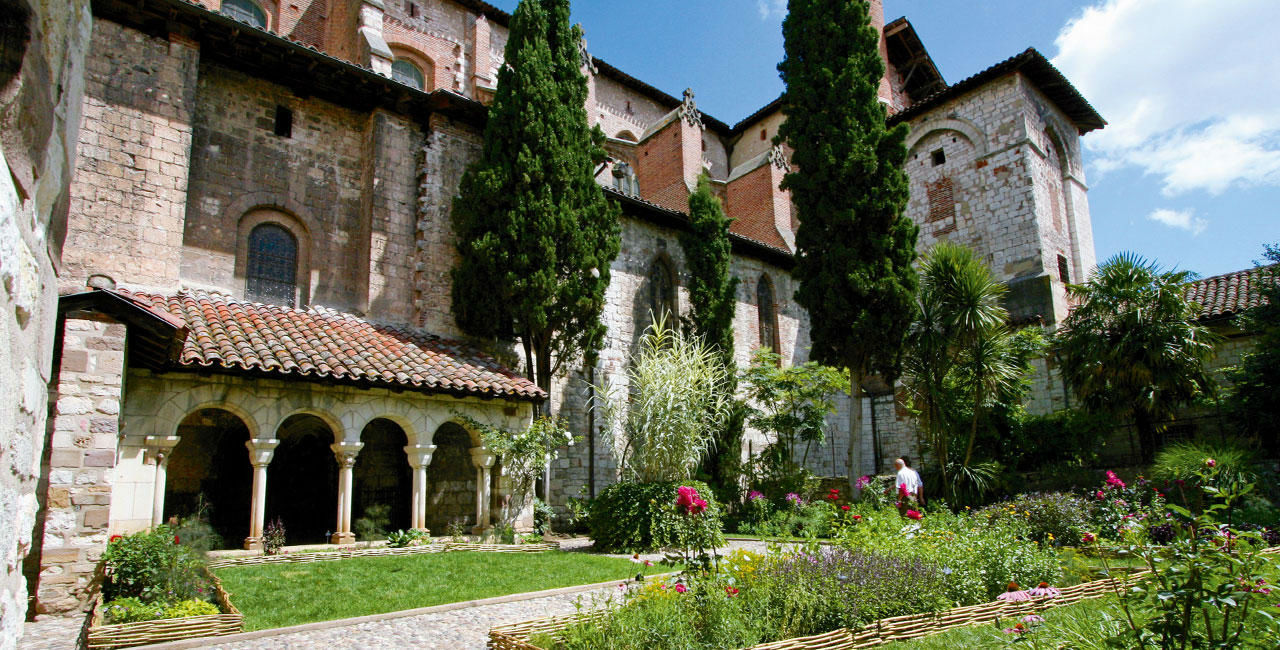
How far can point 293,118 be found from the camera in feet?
48.6

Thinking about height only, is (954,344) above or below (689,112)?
below

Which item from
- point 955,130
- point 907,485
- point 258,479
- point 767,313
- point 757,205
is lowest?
point 907,485

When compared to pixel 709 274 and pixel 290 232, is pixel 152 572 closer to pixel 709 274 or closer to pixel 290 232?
pixel 290 232

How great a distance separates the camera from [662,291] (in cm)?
1972

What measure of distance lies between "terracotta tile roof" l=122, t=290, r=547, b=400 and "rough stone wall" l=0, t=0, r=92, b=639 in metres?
8.86

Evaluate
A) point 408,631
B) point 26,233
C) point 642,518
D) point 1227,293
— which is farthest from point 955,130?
point 26,233

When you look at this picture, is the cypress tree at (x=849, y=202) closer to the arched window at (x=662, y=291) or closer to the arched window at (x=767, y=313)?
the arched window at (x=662, y=291)

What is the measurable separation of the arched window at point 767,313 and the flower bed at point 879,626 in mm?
15558

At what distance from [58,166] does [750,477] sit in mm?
16733

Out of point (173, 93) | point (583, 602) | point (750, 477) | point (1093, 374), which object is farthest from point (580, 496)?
point (1093, 374)

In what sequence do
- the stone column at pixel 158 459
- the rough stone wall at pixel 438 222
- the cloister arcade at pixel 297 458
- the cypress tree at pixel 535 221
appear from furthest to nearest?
the rough stone wall at pixel 438 222 < the cypress tree at pixel 535 221 < the cloister arcade at pixel 297 458 < the stone column at pixel 158 459

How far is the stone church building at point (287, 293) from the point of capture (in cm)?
941

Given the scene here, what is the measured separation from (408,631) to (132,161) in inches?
383

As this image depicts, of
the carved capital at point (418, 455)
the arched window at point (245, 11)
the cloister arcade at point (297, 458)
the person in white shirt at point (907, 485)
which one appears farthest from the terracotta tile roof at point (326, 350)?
the arched window at point (245, 11)
